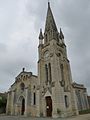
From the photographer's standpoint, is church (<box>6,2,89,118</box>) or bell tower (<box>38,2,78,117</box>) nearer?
bell tower (<box>38,2,78,117</box>)

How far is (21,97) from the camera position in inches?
1312

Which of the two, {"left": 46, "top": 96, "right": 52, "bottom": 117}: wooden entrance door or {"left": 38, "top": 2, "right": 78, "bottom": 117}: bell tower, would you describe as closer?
{"left": 38, "top": 2, "right": 78, "bottom": 117}: bell tower

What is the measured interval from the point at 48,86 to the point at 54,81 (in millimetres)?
2199

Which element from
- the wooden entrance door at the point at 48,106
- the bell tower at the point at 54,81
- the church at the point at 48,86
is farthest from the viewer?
the wooden entrance door at the point at 48,106

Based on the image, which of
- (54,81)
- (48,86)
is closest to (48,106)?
(48,86)

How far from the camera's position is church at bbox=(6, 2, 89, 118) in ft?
80.8

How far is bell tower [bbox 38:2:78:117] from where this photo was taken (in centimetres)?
2397

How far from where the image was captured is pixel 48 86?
26656mm

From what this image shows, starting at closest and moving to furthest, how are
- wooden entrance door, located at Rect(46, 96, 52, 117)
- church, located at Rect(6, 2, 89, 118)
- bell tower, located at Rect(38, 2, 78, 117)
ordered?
bell tower, located at Rect(38, 2, 78, 117) → church, located at Rect(6, 2, 89, 118) → wooden entrance door, located at Rect(46, 96, 52, 117)

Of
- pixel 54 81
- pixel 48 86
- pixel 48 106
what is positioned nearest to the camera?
pixel 54 81

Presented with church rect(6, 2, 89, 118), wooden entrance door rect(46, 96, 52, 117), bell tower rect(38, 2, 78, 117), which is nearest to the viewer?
bell tower rect(38, 2, 78, 117)

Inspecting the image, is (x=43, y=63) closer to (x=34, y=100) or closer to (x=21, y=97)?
(x=34, y=100)

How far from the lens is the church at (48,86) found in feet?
80.8

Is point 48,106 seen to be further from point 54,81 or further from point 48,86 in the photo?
point 54,81
